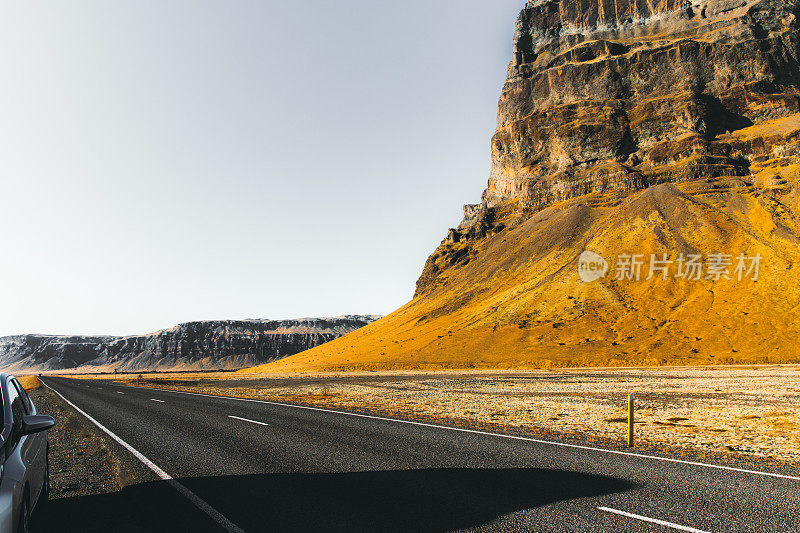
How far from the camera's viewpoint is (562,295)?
66125mm

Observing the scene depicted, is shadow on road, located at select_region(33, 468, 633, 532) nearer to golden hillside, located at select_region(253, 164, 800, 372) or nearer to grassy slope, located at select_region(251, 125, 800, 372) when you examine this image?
grassy slope, located at select_region(251, 125, 800, 372)

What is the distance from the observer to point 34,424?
16.0ft

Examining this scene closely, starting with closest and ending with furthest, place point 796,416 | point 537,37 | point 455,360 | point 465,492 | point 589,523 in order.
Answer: point 589,523 → point 465,492 → point 796,416 → point 455,360 → point 537,37

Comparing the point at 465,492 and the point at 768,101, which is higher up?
the point at 768,101

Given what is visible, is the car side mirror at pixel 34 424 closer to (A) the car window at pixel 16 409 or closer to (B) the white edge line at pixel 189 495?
(A) the car window at pixel 16 409

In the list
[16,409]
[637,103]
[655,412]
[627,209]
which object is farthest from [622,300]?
[16,409]

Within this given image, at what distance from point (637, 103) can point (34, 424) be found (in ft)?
399

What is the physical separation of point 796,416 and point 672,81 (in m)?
111

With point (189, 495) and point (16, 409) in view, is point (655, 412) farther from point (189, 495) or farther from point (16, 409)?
point (16, 409)

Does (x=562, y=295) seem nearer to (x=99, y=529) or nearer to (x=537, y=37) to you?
(x=99, y=529)

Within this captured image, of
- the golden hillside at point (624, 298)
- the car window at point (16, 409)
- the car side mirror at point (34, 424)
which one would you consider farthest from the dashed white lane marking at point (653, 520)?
the golden hillside at point (624, 298)

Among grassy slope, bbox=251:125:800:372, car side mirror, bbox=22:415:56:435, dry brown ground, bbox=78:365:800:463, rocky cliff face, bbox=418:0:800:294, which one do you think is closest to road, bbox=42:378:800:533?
car side mirror, bbox=22:415:56:435

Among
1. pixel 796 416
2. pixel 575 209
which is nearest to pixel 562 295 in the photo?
pixel 575 209

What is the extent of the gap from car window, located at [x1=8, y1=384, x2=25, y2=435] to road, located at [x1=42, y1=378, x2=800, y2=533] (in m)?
1.79
